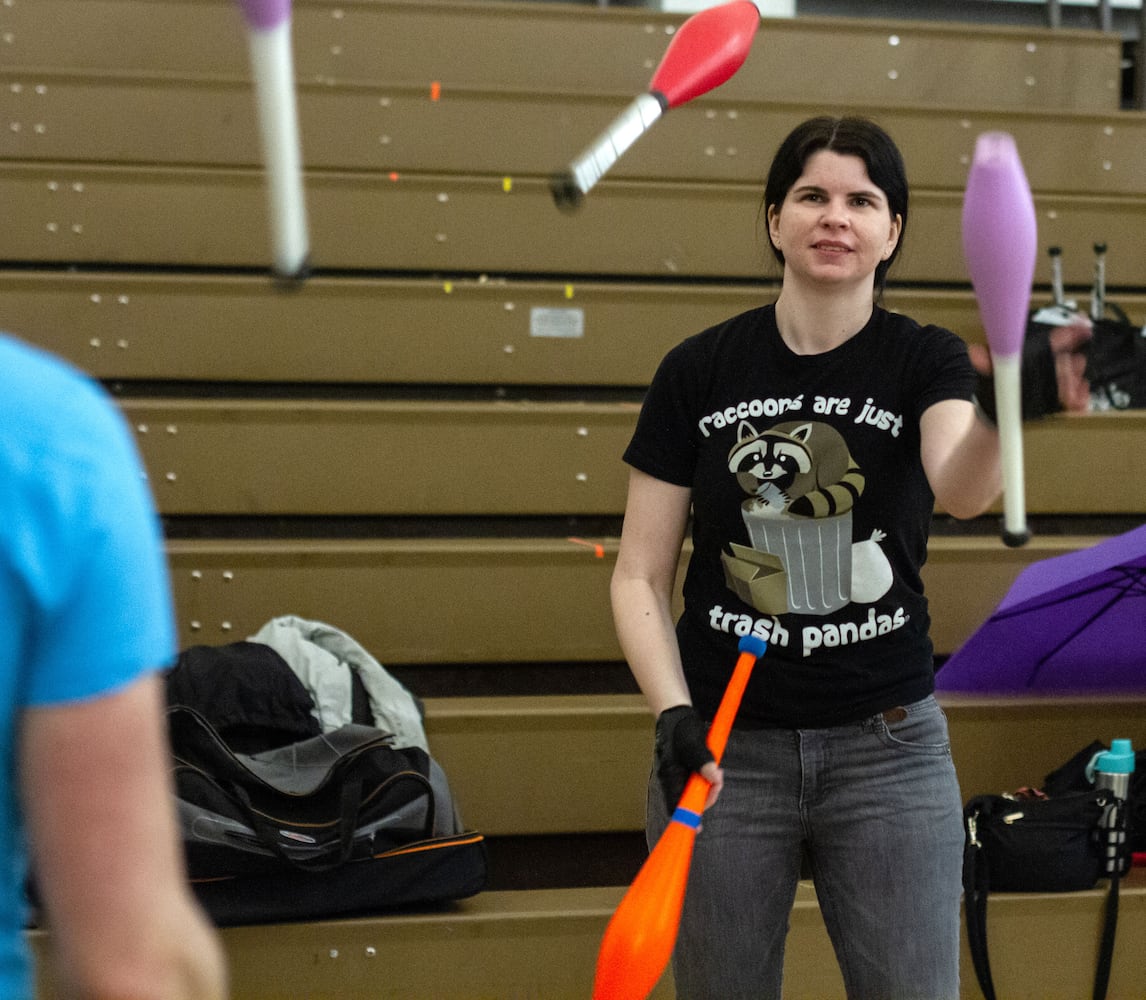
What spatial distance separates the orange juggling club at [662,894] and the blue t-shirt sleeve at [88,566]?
0.73 m

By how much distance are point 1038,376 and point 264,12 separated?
501 millimetres

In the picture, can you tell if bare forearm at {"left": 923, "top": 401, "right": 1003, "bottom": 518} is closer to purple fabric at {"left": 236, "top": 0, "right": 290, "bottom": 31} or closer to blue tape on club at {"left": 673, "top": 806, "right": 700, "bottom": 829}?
blue tape on club at {"left": 673, "top": 806, "right": 700, "bottom": 829}

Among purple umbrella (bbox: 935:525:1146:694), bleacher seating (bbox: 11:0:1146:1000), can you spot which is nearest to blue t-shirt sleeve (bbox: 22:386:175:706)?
bleacher seating (bbox: 11:0:1146:1000)

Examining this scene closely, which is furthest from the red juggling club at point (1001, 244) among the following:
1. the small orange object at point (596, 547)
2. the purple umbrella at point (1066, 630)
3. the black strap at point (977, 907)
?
the small orange object at point (596, 547)

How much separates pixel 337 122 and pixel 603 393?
0.76m

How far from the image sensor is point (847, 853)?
119cm

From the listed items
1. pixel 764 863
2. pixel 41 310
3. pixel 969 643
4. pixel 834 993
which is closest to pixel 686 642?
pixel 764 863

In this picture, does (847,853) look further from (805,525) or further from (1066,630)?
(1066,630)

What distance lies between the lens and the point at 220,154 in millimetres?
2752

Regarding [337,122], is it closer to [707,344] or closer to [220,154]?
[220,154]

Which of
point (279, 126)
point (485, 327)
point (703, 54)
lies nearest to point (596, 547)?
point (485, 327)

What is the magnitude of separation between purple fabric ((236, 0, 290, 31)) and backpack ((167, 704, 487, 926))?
3.86 ft

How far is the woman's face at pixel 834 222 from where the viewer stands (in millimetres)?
1187

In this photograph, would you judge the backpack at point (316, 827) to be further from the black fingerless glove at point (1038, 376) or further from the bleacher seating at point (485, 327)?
the black fingerless glove at point (1038, 376)
